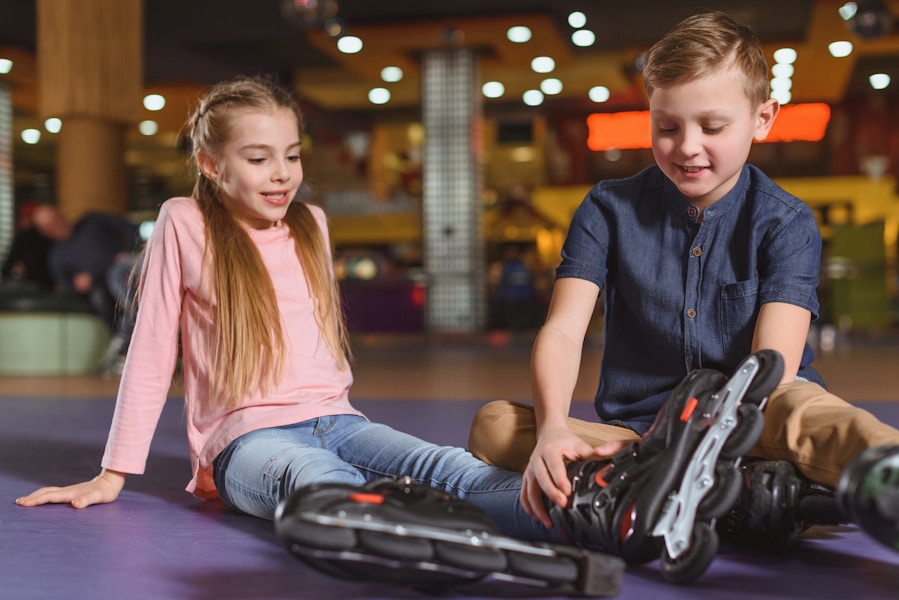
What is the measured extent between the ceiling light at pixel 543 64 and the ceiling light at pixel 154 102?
4766 millimetres

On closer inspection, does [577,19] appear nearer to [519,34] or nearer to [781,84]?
[519,34]

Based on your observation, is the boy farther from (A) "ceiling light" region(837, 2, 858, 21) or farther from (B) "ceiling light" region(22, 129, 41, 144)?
(B) "ceiling light" region(22, 129, 41, 144)

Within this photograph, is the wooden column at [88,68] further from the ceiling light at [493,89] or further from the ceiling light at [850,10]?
the ceiling light at [850,10]

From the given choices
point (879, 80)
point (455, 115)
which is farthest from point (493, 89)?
point (879, 80)

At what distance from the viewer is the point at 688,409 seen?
3.43 feet

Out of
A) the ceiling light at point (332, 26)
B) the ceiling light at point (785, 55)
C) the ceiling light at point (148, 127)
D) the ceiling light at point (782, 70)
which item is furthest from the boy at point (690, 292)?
the ceiling light at point (148, 127)

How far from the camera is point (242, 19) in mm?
9000

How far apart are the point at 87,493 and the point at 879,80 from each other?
11.9 meters

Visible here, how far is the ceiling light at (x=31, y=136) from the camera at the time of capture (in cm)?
1376

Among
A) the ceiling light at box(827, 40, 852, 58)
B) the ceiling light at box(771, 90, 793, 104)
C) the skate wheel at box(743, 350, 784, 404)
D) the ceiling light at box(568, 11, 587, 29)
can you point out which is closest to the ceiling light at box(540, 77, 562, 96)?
the ceiling light at box(568, 11, 587, 29)

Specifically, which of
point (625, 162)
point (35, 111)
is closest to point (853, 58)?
point (625, 162)

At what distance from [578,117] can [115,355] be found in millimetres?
9236

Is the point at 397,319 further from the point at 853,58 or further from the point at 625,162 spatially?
the point at 853,58

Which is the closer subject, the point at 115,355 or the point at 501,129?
the point at 115,355
